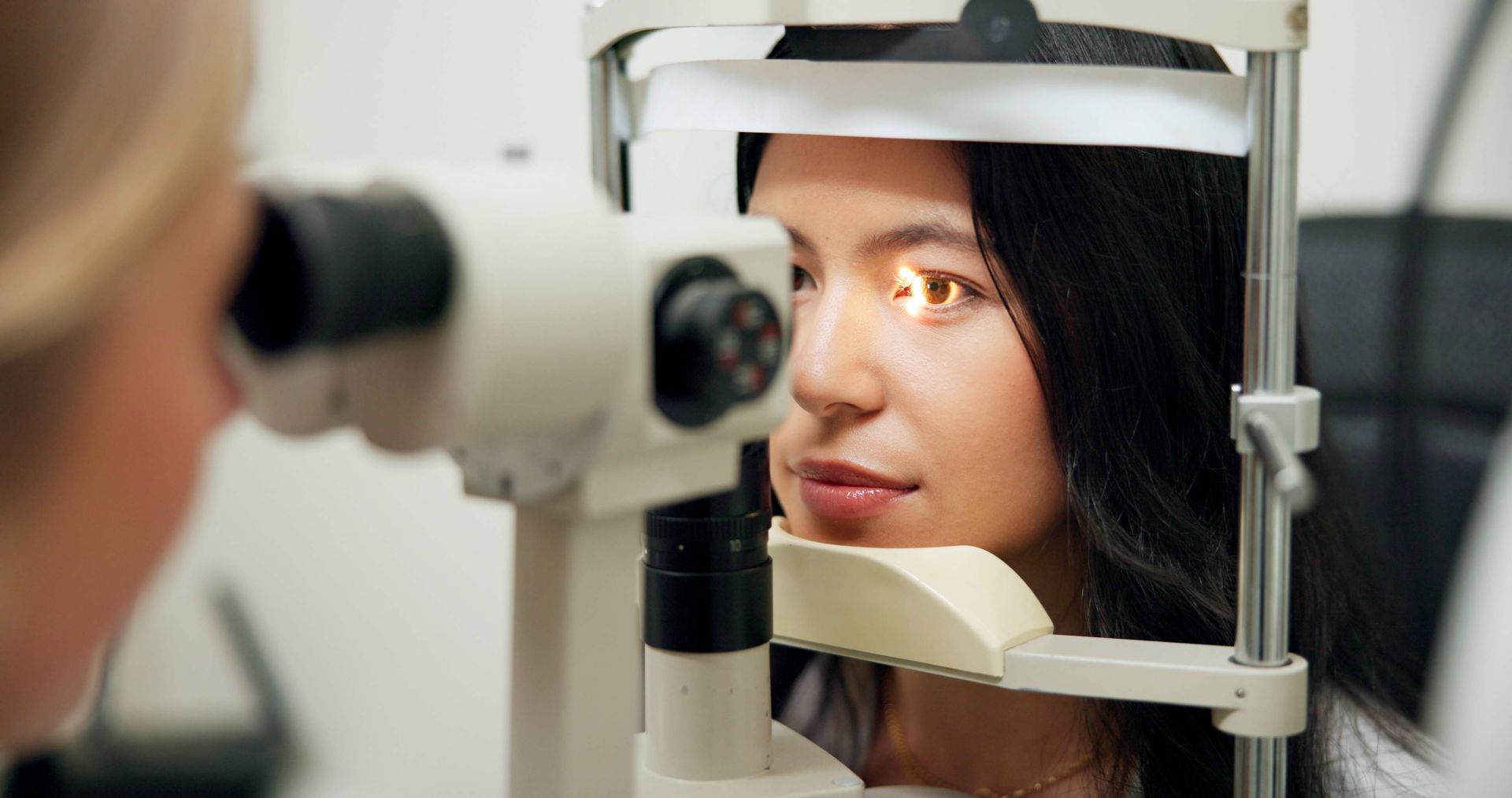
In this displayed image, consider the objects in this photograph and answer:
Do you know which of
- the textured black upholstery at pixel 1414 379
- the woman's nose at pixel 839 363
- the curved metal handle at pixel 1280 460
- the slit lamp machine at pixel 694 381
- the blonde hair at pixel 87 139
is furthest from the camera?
the textured black upholstery at pixel 1414 379

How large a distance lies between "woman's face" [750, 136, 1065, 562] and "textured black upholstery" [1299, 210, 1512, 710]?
25.0 inches

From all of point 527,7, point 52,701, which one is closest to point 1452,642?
point 527,7

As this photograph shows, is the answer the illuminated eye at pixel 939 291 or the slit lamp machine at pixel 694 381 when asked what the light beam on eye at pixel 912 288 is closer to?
the illuminated eye at pixel 939 291

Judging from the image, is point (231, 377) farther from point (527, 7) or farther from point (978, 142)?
point (527, 7)

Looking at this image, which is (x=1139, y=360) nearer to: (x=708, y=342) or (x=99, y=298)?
(x=708, y=342)

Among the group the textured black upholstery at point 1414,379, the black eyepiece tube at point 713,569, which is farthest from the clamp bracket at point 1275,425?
the textured black upholstery at point 1414,379

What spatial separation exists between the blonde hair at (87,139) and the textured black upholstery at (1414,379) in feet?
3.94

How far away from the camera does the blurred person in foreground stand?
28 centimetres

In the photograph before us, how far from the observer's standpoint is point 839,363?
30.7 inches

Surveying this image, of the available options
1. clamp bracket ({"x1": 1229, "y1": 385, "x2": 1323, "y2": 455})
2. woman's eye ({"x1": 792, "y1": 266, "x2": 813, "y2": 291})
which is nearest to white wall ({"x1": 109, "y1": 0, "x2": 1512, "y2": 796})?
woman's eye ({"x1": 792, "y1": 266, "x2": 813, "y2": 291})

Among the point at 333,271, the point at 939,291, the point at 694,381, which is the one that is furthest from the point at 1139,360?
the point at 333,271

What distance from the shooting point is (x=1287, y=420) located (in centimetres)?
66

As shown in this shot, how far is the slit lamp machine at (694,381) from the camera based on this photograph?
404mm

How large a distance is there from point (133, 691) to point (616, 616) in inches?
7.6
